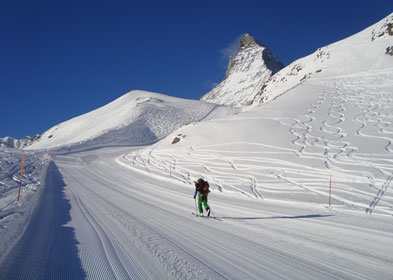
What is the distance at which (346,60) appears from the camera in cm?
4488

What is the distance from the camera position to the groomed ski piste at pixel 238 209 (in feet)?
15.0

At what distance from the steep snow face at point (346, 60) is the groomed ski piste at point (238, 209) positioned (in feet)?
55.8

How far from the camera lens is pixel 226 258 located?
4.95 meters

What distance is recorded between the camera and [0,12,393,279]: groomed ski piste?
4582 mm

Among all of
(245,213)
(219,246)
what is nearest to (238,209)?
(245,213)

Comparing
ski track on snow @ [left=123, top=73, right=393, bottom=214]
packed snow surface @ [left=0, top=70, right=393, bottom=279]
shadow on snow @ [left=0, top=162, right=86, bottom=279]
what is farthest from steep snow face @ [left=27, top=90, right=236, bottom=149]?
shadow on snow @ [left=0, top=162, right=86, bottom=279]

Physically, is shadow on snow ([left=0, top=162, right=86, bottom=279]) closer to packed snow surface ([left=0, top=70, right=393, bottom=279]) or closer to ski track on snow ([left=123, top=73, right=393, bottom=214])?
packed snow surface ([left=0, top=70, right=393, bottom=279])

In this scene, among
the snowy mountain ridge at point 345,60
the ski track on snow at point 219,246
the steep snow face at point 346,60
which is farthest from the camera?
the snowy mountain ridge at point 345,60

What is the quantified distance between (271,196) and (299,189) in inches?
54.1

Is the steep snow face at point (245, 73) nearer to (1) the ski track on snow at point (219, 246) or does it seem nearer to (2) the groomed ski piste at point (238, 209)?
(2) the groomed ski piste at point (238, 209)

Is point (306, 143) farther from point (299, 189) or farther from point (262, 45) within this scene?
point (262, 45)

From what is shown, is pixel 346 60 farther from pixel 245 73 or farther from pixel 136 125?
pixel 245 73

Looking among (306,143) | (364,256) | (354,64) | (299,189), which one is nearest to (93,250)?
(364,256)

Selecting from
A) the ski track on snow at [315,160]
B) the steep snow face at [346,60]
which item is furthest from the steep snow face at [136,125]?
the steep snow face at [346,60]
